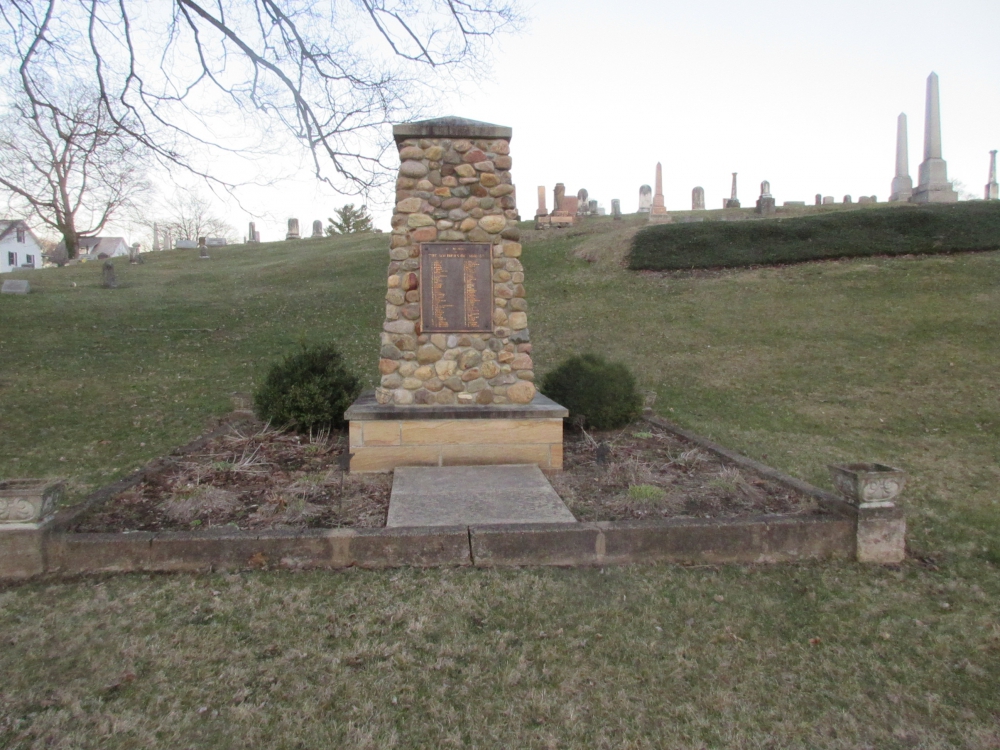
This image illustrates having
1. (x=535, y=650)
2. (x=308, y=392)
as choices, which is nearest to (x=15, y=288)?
(x=308, y=392)

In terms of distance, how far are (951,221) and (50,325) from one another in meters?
25.9

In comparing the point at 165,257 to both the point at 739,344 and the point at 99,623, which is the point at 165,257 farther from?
the point at 99,623

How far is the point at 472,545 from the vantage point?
431 cm

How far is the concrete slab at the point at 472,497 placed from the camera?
482 cm

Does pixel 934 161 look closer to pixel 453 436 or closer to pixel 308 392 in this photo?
pixel 453 436

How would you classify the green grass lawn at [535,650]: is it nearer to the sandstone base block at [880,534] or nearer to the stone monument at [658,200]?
the sandstone base block at [880,534]

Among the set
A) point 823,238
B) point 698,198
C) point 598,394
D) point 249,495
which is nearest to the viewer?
point 249,495

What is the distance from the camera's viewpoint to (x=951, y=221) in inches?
797

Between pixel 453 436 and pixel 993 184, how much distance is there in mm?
42293

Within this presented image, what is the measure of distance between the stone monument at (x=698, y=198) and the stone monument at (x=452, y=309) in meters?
35.1

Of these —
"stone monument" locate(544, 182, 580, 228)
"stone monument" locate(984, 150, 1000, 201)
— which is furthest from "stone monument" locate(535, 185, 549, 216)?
"stone monument" locate(984, 150, 1000, 201)

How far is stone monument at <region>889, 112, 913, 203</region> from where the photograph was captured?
29.1 m

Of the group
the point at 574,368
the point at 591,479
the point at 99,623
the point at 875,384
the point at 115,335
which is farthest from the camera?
the point at 115,335

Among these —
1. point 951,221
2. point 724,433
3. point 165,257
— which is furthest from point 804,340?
point 165,257
